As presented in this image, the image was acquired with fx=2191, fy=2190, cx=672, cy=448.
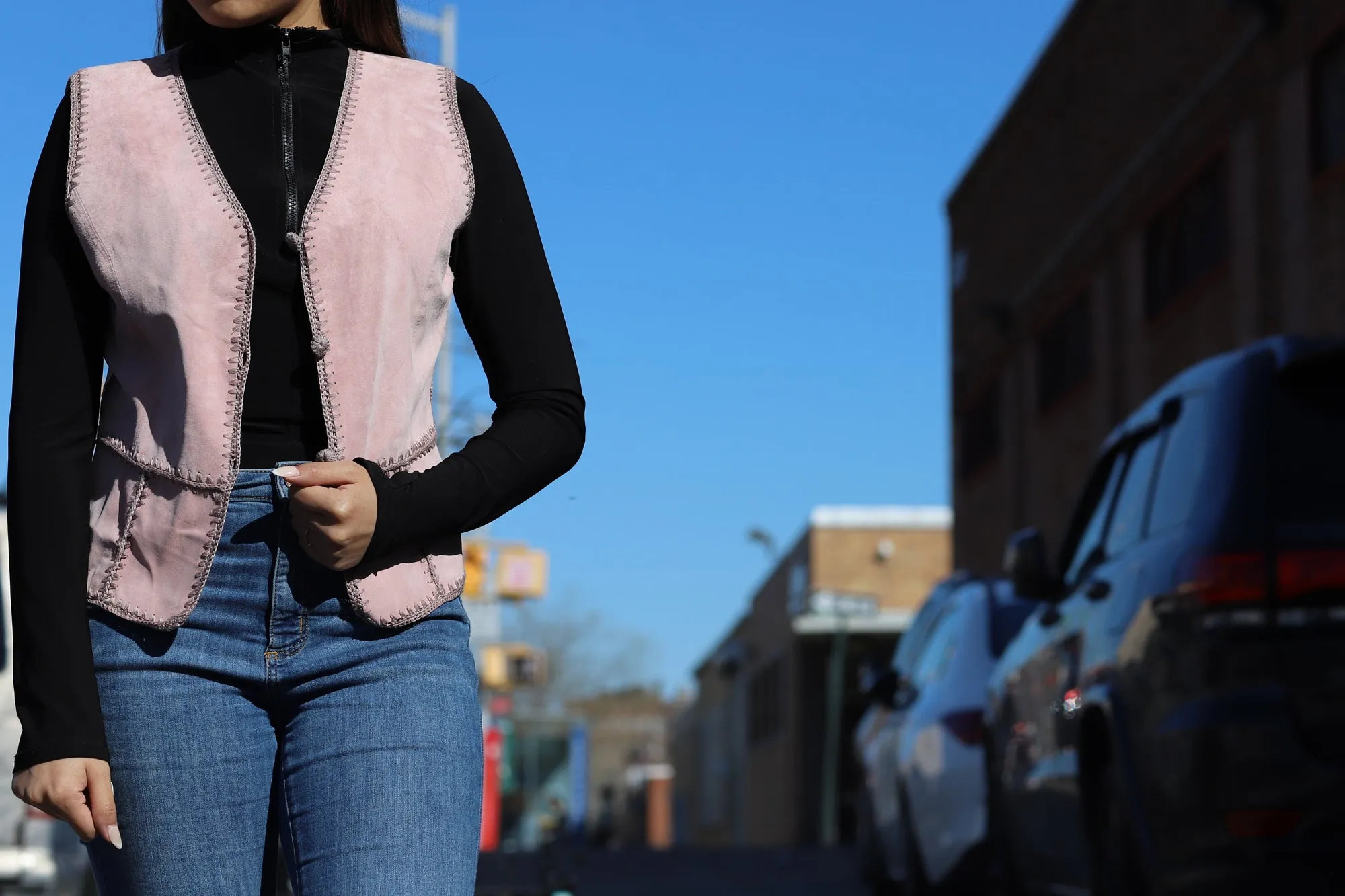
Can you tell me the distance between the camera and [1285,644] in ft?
17.3

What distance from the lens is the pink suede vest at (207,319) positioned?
2.39 m

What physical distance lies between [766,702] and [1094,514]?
49202mm

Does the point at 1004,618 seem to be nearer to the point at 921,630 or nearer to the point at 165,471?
the point at 921,630

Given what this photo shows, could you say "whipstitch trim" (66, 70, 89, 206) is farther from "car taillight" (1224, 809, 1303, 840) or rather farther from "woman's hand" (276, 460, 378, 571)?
"car taillight" (1224, 809, 1303, 840)

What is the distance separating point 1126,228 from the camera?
25812 mm

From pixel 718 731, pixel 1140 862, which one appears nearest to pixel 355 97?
pixel 1140 862

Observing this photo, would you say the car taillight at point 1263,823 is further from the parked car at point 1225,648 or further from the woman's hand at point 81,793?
the woman's hand at point 81,793

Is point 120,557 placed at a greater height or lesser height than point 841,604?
lesser

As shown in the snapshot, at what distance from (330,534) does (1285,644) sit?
3.53m

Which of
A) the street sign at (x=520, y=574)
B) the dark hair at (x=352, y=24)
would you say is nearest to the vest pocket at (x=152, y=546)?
the dark hair at (x=352, y=24)

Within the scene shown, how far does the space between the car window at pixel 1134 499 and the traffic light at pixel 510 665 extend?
3158 centimetres

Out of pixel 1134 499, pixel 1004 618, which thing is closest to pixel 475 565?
pixel 1004 618

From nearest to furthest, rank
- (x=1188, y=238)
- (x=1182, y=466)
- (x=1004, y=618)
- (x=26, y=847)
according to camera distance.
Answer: (x=1182, y=466) → (x=26, y=847) → (x=1004, y=618) → (x=1188, y=238)

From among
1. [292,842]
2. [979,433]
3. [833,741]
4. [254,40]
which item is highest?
[979,433]
